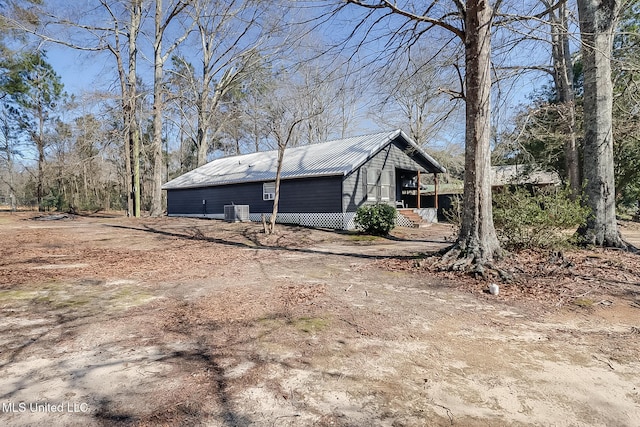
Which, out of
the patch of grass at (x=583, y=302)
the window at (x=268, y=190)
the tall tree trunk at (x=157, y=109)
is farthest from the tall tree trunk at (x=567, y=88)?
the tall tree trunk at (x=157, y=109)

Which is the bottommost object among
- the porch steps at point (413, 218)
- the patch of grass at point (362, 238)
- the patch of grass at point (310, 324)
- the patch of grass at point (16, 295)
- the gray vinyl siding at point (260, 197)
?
the patch of grass at point (362, 238)

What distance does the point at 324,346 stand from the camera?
10.7 ft

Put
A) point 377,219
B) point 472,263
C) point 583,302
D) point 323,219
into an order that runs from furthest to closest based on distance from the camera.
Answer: point 323,219 < point 377,219 < point 472,263 < point 583,302

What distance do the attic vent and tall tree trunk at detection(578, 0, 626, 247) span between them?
587 inches

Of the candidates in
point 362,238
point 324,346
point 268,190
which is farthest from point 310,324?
point 268,190

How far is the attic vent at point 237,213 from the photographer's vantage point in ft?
60.8

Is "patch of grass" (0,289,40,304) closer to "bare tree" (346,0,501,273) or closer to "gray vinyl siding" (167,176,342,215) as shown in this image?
"bare tree" (346,0,501,273)

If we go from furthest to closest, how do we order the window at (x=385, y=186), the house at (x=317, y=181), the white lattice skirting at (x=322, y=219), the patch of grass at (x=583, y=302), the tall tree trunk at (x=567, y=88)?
1. the window at (x=385, y=186)
2. the house at (x=317, y=181)
3. the white lattice skirting at (x=322, y=219)
4. the tall tree trunk at (x=567, y=88)
5. the patch of grass at (x=583, y=302)

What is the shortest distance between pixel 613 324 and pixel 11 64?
33912 mm

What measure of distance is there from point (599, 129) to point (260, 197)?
15131 millimetres

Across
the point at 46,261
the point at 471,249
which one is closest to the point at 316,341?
the point at 471,249

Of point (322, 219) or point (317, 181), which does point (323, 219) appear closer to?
point (322, 219)

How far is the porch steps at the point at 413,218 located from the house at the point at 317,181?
0.44 meters

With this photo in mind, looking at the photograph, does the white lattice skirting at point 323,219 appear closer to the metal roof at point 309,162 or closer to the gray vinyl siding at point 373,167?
the gray vinyl siding at point 373,167
